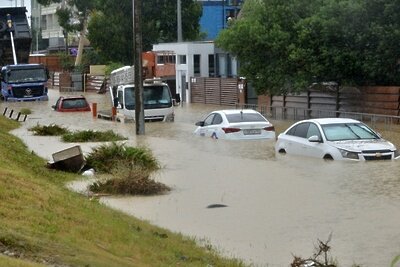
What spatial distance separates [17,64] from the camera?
5591cm

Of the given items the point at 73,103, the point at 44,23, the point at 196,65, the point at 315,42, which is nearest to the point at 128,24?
the point at 196,65

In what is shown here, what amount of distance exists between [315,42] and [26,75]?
77.4ft

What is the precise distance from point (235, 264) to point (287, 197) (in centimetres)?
612

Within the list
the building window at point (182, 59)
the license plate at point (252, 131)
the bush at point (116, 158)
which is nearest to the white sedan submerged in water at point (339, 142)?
the bush at point (116, 158)

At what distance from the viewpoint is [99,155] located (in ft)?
70.4

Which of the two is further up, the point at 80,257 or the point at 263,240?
the point at 80,257

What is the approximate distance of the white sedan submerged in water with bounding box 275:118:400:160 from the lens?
21.8m

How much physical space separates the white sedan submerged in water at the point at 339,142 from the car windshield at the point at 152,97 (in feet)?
57.7

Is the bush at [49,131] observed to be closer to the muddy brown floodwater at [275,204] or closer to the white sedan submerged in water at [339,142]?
the muddy brown floodwater at [275,204]

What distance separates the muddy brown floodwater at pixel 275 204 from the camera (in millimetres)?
12047

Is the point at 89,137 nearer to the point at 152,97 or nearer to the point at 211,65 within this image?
the point at 152,97

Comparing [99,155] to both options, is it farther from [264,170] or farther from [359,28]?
[359,28]

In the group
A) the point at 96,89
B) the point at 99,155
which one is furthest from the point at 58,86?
the point at 99,155

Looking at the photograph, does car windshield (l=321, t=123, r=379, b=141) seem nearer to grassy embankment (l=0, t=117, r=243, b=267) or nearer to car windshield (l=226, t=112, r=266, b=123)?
car windshield (l=226, t=112, r=266, b=123)
